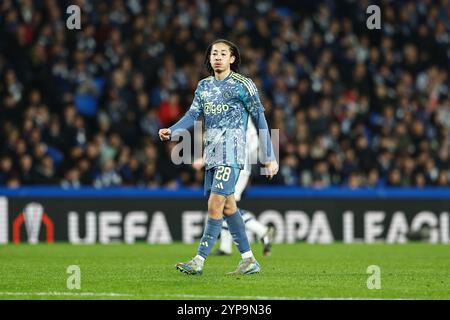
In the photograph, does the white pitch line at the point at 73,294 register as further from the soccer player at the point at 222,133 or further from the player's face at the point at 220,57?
Answer: the player's face at the point at 220,57

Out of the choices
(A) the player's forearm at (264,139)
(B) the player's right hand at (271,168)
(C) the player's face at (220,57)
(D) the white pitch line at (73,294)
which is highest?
(C) the player's face at (220,57)

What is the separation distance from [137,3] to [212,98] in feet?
45.4

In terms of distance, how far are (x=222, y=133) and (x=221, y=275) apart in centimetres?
149

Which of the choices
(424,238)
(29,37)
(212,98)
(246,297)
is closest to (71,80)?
(29,37)

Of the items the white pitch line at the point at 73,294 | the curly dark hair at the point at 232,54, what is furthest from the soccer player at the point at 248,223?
the white pitch line at the point at 73,294

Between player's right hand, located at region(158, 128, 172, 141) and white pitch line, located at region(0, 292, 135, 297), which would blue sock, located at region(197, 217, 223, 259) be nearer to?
player's right hand, located at region(158, 128, 172, 141)

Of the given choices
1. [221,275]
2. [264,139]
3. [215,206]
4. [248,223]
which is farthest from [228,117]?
[248,223]

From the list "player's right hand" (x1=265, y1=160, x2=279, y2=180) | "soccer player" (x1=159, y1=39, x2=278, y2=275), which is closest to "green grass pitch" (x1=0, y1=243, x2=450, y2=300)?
"soccer player" (x1=159, y1=39, x2=278, y2=275)

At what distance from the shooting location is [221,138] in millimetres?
10664

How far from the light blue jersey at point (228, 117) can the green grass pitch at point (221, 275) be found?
4.12ft

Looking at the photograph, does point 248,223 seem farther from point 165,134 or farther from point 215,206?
point 165,134

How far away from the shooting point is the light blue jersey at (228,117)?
1066 centimetres

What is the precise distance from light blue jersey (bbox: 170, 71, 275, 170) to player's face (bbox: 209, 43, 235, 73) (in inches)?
5.2
